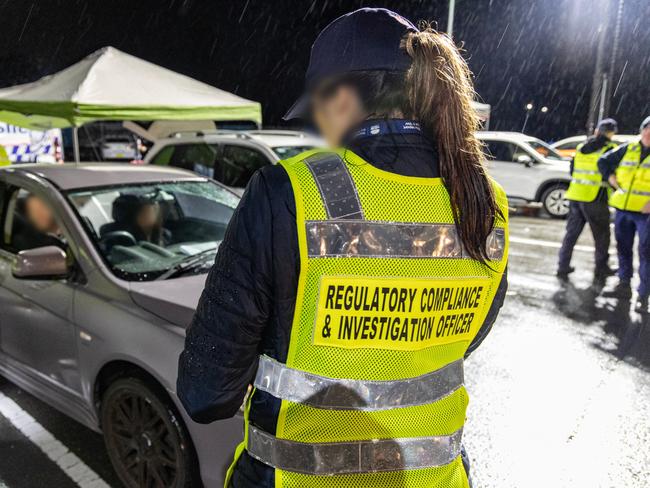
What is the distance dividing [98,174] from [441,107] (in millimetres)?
3008

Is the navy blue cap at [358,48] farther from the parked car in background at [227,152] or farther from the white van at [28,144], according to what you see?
the white van at [28,144]

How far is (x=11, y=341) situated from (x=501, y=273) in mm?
3174

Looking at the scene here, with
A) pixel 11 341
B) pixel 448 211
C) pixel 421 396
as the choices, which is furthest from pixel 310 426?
pixel 11 341

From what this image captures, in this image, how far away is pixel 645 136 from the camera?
548cm

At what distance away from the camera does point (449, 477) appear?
4.09 ft

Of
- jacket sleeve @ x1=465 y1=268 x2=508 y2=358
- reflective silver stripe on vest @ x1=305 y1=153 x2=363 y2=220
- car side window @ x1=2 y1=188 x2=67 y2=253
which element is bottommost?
car side window @ x1=2 y1=188 x2=67 y2=253

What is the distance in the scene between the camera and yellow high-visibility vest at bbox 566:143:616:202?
637cm

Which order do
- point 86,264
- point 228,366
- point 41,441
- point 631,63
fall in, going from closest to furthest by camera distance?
1. point 228,366
2. point 86,264
3. point 41,441
4. point 631,63

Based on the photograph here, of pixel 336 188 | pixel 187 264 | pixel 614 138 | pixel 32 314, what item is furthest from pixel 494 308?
pixel 614 138

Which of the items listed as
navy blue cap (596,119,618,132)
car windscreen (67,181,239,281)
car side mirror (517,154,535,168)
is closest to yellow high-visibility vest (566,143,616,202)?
navy blue cap (596,119,618,132)

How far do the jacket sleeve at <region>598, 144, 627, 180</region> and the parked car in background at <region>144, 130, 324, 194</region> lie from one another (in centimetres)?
350

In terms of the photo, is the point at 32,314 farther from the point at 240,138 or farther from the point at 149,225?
the point at 240,138

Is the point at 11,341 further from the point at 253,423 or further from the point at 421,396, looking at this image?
the point at 421,396

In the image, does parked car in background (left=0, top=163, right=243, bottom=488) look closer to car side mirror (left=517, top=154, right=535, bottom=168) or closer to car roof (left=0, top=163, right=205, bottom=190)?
car roof (left=0, top=163, right=205, bottom=190)
